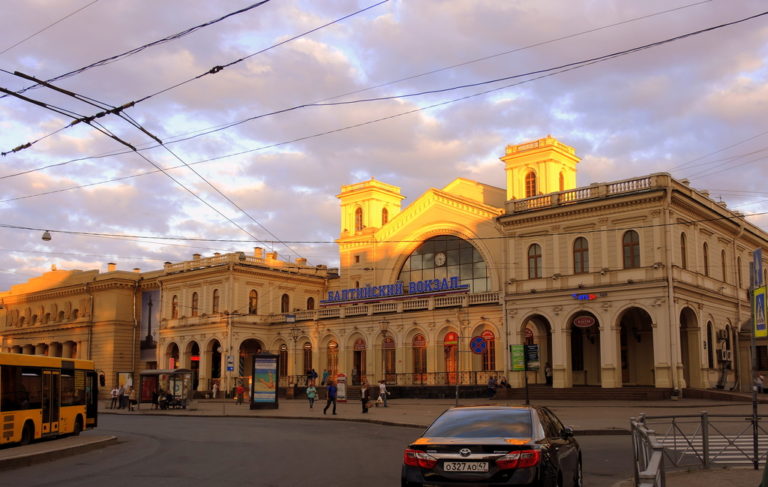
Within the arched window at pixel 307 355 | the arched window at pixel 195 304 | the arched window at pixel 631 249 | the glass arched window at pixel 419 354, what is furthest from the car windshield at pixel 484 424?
the arched window at pixel 195 304

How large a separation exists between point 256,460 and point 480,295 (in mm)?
33306

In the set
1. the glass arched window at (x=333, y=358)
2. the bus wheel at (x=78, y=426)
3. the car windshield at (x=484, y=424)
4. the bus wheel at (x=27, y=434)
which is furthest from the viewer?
the glass arched window at (x=333, y=358)

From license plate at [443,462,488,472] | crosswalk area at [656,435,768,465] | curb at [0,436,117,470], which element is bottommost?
curb at [0,436,117,470]

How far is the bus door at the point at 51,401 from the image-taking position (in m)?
22.4

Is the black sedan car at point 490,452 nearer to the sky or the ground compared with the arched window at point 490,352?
nearer to the ground

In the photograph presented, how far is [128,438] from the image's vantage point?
82.4 ft

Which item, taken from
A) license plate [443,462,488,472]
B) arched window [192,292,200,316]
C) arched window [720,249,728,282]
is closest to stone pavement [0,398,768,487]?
license plate [443,462,488,472]

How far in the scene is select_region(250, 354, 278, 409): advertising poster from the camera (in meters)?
41.2

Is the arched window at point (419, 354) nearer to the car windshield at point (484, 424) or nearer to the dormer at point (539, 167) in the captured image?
the dormer at point (539, 167)

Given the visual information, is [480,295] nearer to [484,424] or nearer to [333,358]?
[333,358]

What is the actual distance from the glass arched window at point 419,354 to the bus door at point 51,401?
104 ft

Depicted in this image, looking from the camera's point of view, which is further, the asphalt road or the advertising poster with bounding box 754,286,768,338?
the asphalt road

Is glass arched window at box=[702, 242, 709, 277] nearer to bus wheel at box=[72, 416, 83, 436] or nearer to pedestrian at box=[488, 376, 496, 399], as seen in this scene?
pedestrian at box=[488, 376, 496, 399]

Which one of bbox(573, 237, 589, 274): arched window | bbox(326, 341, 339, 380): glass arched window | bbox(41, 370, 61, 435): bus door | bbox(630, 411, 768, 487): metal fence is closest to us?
bbox(630, 411, 768, 487): metal fence
